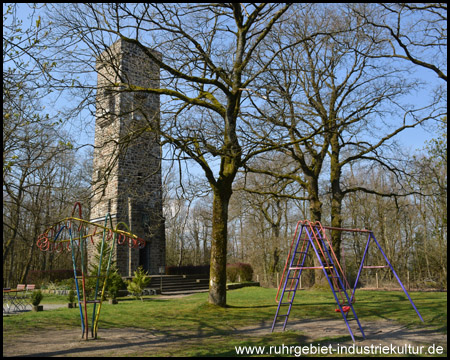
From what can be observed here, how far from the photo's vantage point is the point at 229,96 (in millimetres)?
10797

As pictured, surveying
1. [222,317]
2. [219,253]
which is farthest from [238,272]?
[222,317]

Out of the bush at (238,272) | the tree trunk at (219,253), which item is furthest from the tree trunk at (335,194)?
the bush at (238,272)

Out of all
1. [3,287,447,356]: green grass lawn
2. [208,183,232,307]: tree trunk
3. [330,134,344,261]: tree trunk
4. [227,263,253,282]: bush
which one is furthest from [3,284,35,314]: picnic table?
[227,263,253,282]: bush

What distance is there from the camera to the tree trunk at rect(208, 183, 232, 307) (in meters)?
10.7

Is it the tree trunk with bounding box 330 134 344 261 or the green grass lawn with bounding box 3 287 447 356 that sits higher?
the tree trunk with bounding box 330 134 344 261

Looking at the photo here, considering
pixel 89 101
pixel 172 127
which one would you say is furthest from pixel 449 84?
pixel 89 101

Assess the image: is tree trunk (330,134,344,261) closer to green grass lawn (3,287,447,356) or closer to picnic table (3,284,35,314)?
green grass lawn (3,287,447,356)

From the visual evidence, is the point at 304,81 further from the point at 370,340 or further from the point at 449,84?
the point at 370,340

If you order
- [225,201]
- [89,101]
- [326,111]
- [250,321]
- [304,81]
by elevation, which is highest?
[304,81]

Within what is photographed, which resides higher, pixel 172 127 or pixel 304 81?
pixel 304 81

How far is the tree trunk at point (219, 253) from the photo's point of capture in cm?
1074

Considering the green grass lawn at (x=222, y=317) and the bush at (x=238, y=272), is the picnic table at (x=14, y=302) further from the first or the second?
the bush at (x=238, y=272)

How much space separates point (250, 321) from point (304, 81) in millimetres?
11383

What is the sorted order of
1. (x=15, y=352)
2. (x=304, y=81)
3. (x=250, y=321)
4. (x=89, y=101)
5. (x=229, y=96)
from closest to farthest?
(x=15, y=352), (x=250, y=321), (x=89, y=101), (x=229, y=96), (x=304, y=81)
